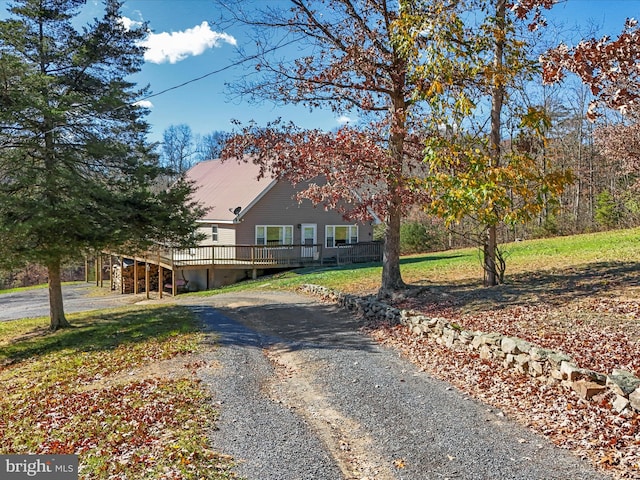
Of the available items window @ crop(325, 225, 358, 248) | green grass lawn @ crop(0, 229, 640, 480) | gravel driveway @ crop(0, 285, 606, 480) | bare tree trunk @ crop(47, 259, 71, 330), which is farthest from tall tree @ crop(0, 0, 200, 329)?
window @ crop(325, 225, 358, 248)

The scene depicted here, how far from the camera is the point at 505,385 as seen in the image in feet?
20.8

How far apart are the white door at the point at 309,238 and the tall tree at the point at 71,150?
40.5 ft

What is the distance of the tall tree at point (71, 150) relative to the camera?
1180cm

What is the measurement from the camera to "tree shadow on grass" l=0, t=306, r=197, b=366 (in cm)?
1160

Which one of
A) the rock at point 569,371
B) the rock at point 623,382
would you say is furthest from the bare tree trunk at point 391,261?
the rock at point 623,382

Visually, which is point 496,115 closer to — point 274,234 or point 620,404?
point 620,404

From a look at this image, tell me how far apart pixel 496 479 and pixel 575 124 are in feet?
117

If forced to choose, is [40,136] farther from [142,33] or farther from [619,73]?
[619,73]

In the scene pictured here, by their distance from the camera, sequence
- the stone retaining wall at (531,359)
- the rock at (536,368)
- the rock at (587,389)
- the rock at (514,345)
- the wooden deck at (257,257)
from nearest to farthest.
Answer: the stone retaining wall at (531,359) → the rock at (587,389) → the rock at (536,368) → the rock at (514,345) → the wooden deck at (257,257)

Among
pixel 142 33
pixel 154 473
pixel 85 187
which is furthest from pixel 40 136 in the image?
pixel 154 473

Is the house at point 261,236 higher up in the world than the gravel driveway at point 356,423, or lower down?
higher up

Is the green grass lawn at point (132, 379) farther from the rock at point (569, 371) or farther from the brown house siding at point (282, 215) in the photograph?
the brown house siding at point (282, 215)

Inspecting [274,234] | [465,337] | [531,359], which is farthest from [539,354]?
[274,234]

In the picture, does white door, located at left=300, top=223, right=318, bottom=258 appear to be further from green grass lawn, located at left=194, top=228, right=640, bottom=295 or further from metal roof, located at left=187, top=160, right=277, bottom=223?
green grass lawn, located at left=194, top=228, right=640, bottom=295
